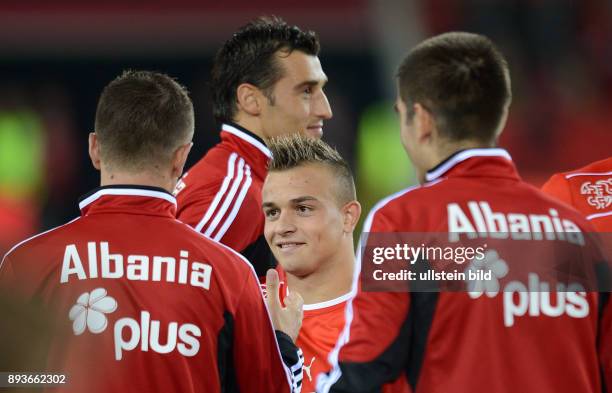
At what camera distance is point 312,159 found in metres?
3.58

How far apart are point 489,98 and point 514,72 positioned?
10213 mm

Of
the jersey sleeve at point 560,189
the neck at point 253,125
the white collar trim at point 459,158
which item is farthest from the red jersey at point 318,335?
the neck at point 253,125

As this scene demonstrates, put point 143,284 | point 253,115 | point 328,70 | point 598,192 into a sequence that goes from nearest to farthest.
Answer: point 143,284, point 598,192, point 253,115, point 328,70

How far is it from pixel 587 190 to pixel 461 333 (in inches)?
38.9

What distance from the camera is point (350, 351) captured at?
257 centimetres

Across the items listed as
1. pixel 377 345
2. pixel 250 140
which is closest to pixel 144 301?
pixel 377 345

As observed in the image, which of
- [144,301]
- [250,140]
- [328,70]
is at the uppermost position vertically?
[328,70]

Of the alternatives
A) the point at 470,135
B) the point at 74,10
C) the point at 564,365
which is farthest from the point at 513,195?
the point at 74,10

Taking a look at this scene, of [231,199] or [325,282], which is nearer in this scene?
[325,282]

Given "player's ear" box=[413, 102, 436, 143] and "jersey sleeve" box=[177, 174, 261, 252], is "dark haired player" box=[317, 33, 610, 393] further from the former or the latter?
"jersey sleeve" box=[177, 174, 261, 252]

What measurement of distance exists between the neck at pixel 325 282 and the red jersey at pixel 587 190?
72 cm

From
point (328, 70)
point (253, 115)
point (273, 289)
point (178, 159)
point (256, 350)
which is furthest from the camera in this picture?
point (328, 70)

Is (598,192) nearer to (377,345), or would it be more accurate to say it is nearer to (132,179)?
(377,345)

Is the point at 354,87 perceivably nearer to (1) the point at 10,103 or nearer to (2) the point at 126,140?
(1) the point at 10,103
